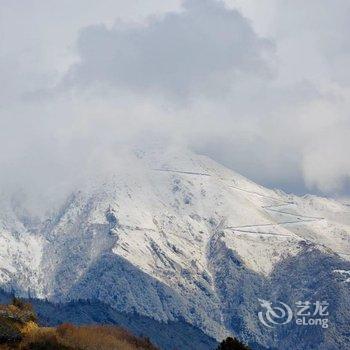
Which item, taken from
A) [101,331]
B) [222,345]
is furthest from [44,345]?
[222,345]

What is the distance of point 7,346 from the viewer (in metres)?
111

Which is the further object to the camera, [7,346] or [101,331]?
[101,331]

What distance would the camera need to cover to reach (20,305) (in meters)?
131

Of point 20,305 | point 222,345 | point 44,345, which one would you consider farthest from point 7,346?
point 222,345

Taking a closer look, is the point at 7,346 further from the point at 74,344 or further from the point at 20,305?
the point at 20,305

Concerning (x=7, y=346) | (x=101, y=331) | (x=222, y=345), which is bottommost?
(x=7, y=346)

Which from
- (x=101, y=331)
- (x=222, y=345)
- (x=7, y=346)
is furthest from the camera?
(x=222, y=345)

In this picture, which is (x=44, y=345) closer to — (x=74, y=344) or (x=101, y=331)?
(x=74, y=344)

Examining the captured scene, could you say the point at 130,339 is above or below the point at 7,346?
above

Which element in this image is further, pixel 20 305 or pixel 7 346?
pixel 20 305

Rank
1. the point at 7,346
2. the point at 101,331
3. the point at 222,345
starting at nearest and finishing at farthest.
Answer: the point at 7,346
the point at 101,331
the point at 222,345

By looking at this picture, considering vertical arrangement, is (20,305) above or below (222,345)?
below

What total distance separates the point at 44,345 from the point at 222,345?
36616 millimetres

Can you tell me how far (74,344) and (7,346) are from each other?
10001 millimetres
